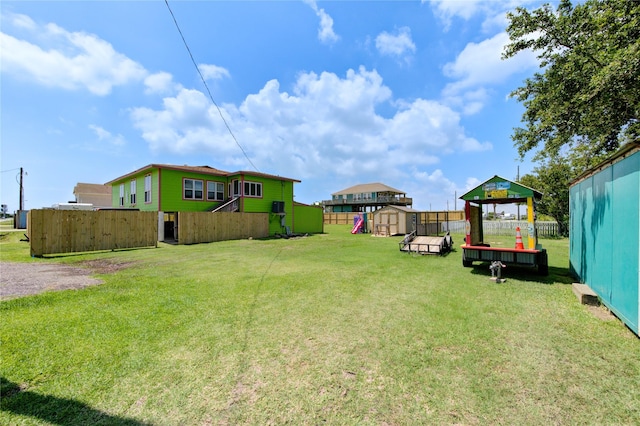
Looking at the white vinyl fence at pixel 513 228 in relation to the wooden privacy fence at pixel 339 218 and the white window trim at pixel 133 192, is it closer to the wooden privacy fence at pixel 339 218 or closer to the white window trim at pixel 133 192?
the wooden privacy fence at pixel 339 218

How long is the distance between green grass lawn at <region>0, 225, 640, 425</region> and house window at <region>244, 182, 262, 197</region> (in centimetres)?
1614

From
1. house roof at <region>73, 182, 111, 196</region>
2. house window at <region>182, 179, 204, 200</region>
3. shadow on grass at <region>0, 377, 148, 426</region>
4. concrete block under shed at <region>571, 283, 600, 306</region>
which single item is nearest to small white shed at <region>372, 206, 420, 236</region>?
house window at <region>182, 179, 204, 200</region>

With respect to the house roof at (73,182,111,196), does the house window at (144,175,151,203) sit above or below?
below

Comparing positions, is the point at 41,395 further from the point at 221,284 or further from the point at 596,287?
the point at 596,287

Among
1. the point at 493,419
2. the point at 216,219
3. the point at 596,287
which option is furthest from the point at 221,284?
the point at 216,219

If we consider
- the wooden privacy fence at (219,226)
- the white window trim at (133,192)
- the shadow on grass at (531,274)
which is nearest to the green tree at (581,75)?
the shadow on grass at (531,274)

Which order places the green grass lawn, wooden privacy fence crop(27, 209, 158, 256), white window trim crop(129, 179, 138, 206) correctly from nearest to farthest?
the green grass lawn < wooden privacy fence crop(27, 209, 158, 256) < white window trim crop(129, 179, 138, 206)

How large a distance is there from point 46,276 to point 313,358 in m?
8.83

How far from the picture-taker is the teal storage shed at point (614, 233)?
3961 mm

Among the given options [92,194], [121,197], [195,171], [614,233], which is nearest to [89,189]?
[92,194]

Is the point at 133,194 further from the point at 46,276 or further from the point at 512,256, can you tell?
the point at 512,256

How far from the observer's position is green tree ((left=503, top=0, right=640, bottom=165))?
652 cm

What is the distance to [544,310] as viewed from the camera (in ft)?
16.5

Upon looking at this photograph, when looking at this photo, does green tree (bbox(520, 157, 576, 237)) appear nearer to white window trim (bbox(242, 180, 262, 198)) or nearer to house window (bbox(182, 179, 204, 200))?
white window trim (bbox(242, 180, 262, 198))
